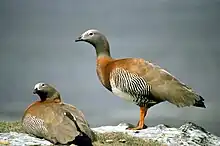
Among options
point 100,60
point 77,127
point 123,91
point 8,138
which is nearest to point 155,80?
point 123,91

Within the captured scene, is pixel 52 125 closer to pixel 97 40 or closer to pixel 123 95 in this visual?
pixel 123 95

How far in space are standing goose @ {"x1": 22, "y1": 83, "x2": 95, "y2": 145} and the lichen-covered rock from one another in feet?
0.28

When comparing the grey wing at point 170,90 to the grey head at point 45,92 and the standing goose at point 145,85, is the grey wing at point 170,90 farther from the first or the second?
the grey head at point 45,92

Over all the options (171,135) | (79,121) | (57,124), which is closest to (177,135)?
(171,135)

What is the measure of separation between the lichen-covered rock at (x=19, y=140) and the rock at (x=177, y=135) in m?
1.38

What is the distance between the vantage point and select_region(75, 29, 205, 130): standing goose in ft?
25.2

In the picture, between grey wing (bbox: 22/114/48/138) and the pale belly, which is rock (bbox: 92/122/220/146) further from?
grey wing (bbox: 22/114/48/138)

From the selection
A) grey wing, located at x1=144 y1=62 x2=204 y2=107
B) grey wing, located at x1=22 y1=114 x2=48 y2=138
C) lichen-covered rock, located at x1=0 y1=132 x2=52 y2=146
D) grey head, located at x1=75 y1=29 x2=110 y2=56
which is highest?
grey head, located at x1=75 y1=29 x2=110 y2=56

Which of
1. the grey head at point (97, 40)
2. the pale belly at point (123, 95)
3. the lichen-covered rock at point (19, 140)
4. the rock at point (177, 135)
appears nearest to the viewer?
the lichen-covered rock at point (19, 140)

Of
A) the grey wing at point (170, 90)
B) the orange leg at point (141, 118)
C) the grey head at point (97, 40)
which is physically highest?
the grey head at point (97, 40)

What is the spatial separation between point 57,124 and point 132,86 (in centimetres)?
169

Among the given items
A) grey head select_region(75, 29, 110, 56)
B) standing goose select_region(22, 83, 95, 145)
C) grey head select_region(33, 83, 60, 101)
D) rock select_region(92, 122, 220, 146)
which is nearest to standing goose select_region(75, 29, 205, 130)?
rock select_region(92, 122, 220, 146)

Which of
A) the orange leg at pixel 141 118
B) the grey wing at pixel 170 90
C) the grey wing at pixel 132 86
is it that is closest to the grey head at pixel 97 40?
the grey wing at pixel 132 86

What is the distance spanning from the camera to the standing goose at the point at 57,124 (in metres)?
6.30
